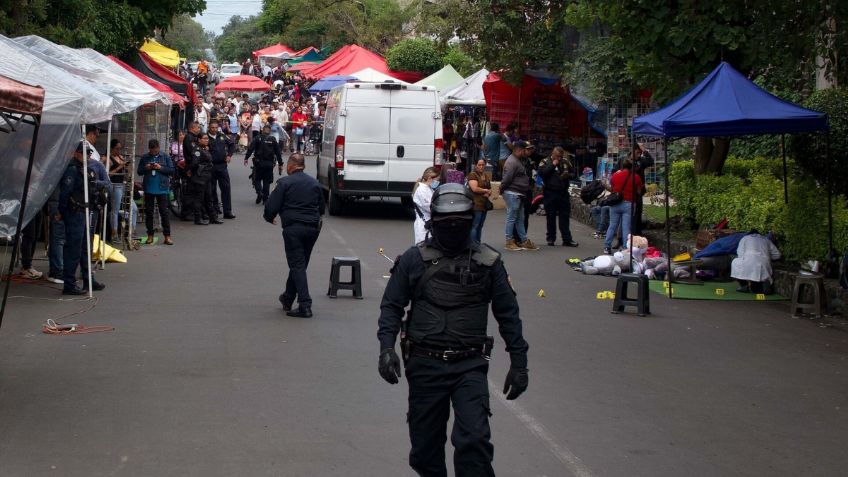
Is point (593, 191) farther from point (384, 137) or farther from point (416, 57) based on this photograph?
point (416, 57)

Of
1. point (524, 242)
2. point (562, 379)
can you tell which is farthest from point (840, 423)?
point (524, 242)

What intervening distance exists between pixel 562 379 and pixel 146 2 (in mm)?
16973

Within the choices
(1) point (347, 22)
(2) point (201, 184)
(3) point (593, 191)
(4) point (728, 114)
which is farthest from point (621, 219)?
(1) point (347, 22)

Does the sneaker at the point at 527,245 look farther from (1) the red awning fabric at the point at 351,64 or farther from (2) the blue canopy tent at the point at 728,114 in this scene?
(1) the red awning fabric at the point at 351,64

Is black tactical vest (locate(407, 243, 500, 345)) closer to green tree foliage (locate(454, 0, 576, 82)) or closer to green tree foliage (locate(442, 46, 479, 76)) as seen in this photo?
green tree foliage (locate(454, 0, 576, 82))

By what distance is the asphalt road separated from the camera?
21.7 ft

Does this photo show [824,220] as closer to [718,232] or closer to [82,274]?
[718,232]

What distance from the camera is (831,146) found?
46.6ft

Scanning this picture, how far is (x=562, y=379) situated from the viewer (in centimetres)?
896

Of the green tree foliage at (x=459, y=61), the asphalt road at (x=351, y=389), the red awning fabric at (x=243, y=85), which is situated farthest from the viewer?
the red awning fabric at (x=243, y=85)

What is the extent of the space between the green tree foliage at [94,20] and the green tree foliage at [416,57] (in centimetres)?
1837

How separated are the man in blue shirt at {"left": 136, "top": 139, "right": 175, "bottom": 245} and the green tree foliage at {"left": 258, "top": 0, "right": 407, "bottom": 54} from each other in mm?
40137

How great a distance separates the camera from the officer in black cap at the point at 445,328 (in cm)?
536

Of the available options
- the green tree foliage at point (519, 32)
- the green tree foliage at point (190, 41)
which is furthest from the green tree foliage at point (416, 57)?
the green tree foliage at point (190, 41)
